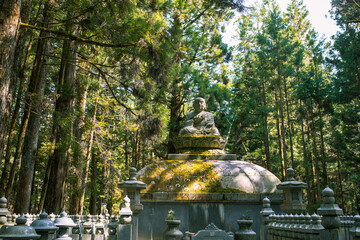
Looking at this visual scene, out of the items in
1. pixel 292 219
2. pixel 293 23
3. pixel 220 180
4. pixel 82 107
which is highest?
pixel 293 23

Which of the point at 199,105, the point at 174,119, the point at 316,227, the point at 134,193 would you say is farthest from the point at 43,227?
the point at 174,119

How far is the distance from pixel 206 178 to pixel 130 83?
13.0 feet

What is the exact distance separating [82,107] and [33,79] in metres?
3.59

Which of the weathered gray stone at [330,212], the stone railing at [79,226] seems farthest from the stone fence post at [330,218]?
the stone railing at [79,226]

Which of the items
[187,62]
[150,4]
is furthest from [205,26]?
[150,4]

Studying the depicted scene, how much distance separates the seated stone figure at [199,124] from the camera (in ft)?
34.7

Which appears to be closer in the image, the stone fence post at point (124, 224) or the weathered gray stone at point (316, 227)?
the weathered gray stone at point (316, 227)

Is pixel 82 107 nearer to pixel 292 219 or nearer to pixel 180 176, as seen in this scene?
pixel 180 176

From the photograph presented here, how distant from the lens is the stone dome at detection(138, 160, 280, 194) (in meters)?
8.66

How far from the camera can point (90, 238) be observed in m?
7.52

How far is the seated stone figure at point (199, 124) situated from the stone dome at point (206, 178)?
1312 millimetres

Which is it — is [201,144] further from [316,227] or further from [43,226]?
[43,226]

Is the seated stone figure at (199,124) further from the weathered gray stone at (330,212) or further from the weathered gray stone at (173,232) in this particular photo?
the weathered gray stone at (330,212)

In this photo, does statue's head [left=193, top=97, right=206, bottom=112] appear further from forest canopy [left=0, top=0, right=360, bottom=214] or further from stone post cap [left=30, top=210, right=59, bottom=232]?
stone post cap [left=30, top=210, right=59, bottom=232]
